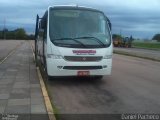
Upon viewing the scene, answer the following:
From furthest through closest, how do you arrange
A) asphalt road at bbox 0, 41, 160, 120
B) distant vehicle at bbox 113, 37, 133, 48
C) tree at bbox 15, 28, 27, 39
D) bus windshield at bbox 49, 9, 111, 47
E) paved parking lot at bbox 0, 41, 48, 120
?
tree at bbox 15, 28, 27, 39 → distant vehicle at bbox 113, 37, 133, 48 → bus windshield at bbox 49, 9, 111, 47 → asphalt road at bbox 0, 41, 160, 120 → paved parking lot at bbox 0, 41, 48, 120

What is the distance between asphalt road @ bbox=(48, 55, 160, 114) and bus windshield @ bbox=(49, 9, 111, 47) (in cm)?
145

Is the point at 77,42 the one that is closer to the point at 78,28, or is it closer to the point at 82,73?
the point at 78,28

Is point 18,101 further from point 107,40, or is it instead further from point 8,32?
point 8,32

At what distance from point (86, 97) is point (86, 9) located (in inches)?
170

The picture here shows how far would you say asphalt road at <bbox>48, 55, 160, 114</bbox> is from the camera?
936 centimetres

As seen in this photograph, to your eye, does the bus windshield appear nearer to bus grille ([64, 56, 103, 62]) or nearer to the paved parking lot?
bus grille ([64, 56, 103, 62])

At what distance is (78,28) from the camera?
13875mm

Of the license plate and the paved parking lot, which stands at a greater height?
the license plate

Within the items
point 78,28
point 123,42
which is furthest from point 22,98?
point 123,42

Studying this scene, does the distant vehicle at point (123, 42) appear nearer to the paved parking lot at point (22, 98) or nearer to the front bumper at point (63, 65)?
the paved parking lot at point (22, 98)

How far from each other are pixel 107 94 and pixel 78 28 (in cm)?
324

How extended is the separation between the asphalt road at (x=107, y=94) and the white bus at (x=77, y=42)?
60 centimetres

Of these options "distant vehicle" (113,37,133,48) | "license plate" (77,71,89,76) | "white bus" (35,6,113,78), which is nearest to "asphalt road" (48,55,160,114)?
"license plate" (77,71,89,76)

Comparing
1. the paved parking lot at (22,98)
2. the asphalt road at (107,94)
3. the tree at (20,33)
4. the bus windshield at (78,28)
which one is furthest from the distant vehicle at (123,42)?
the tree at (20,33)
